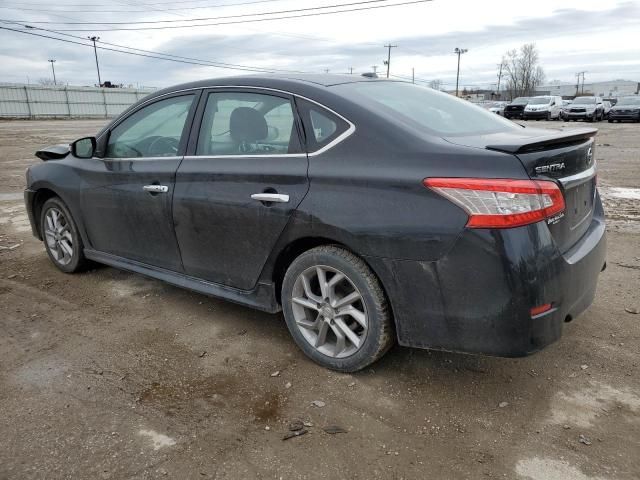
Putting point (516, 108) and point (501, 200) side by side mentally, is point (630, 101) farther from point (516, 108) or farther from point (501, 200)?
point (501, 200)

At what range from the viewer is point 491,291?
7.77 feet

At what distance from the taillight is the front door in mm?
2013

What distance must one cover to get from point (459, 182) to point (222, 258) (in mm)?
1636

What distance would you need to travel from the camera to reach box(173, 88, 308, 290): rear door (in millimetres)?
2986

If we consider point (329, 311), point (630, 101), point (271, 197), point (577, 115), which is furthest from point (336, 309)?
point (577, 115)

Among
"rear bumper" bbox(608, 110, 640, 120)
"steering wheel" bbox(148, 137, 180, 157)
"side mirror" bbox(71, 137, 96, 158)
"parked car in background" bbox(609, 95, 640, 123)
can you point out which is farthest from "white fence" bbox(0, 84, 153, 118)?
"steering wheel" bbox(148, 137, 180, 157)

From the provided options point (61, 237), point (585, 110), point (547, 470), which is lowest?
→ point (585, 110)

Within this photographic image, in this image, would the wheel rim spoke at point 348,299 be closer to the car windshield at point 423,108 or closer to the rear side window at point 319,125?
the rear side window at point 319,125

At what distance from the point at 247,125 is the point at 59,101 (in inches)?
A: 1924

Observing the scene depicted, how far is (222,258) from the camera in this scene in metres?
3.35

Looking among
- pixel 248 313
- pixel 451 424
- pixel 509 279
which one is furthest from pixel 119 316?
pixel 509 279

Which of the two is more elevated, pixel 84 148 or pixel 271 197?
pixel 84 148

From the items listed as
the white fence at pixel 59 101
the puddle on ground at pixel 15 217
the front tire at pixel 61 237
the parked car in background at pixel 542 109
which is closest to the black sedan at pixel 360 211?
the front tire at pixel 61 237

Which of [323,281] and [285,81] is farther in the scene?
[285,81]
